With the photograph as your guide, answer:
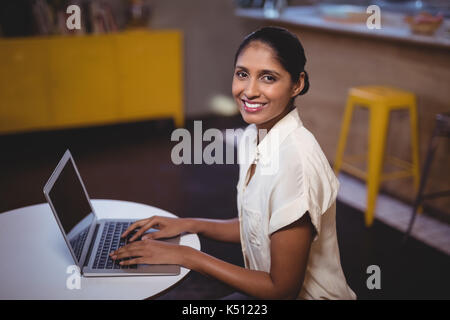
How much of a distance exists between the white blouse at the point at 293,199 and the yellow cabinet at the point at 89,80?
3143mm

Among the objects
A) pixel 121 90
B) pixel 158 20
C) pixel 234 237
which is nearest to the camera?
pixel 234 237

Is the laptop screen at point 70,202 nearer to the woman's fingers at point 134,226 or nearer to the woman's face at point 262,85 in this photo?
the woman's fingers at point 134,226

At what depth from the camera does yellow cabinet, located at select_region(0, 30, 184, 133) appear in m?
3.91

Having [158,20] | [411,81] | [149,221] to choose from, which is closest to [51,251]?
[149,221]

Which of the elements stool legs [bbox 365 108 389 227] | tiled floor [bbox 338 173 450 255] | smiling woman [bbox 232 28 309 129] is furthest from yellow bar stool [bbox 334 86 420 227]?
smiling woman [bbox 232 28 309 129]

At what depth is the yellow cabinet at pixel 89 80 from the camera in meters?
3.91

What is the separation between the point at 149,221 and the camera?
1.35 m

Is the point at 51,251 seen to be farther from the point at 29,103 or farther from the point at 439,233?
the point at 29,103

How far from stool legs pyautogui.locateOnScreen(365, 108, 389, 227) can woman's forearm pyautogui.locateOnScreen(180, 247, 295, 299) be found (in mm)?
1810

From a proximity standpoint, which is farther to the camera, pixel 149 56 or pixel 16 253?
pixel 149 56

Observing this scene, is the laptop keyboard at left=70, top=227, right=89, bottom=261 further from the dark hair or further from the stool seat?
the stool seat

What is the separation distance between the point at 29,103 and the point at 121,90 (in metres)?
0.81

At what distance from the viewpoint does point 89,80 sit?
4160mm

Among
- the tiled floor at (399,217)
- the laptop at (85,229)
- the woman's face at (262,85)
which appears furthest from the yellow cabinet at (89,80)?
the woman's face at (262,85)
